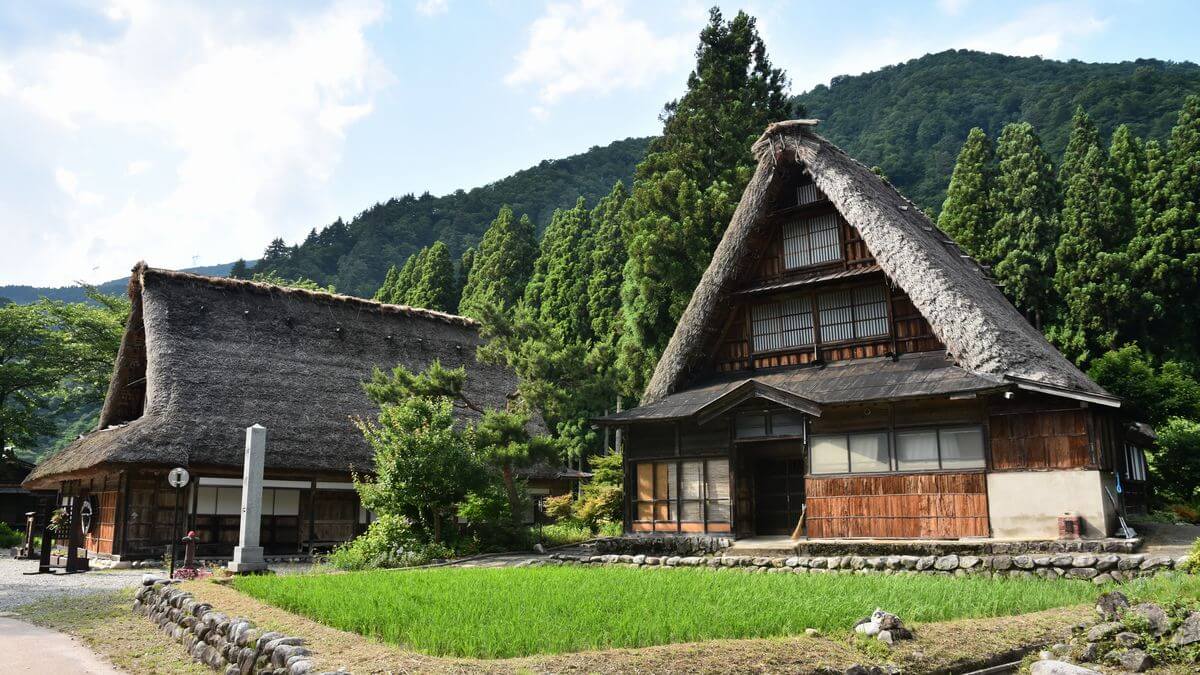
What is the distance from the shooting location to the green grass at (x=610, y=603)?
274 inches

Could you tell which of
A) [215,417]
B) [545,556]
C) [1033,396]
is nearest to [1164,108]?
[1033,396]

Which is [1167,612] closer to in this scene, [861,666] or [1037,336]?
[861,666]

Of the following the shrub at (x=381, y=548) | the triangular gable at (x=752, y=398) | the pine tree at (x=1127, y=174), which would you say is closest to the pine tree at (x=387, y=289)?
the shrub at (x=381, y=548)

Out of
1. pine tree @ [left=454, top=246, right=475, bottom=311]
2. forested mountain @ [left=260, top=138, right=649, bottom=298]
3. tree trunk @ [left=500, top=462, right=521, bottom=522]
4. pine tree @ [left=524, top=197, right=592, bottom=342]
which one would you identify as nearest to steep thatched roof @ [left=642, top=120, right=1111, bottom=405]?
tree trunk @ [left=500, top=462, right=521, bottom=522]

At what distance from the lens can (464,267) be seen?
49.7 metres

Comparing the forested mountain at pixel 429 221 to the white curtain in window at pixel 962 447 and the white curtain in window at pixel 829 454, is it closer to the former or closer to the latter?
the white curtain in window at pixel 829 454

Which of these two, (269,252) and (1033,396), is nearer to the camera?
(1033,396)

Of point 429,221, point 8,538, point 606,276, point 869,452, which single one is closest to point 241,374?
point 8,538

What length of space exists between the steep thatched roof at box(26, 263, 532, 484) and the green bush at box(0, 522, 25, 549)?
18.5 ft

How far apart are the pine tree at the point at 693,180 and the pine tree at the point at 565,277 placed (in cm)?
1235

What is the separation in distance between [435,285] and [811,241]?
31046 mm

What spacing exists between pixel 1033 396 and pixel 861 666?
875 centimetres

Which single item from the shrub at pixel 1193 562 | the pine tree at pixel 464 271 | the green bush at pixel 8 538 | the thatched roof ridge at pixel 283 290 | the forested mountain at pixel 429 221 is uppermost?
the forested mountain at pixel 429 221

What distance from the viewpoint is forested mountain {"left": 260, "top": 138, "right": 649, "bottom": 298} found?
63.2 meters
